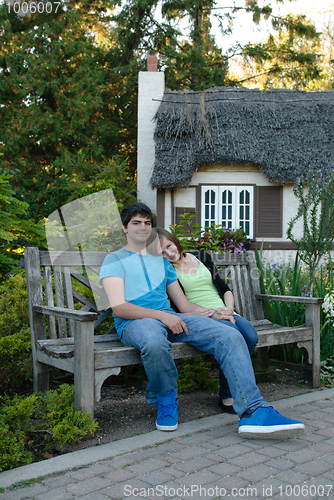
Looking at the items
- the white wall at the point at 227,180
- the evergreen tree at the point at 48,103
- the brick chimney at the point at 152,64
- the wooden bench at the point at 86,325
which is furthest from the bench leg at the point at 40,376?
the evergreen tree at the point at 48,103

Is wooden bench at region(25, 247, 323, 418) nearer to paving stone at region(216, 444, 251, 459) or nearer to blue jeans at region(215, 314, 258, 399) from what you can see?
blue jeans at region(215, 314, 258, 399)

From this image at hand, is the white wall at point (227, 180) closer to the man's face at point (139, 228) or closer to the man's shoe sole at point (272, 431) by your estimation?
the man's face at point (139, 228)

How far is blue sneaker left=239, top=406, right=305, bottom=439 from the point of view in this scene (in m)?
2.60

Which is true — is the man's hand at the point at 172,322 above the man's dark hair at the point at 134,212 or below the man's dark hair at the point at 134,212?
below

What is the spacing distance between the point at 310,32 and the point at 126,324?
19170 mm

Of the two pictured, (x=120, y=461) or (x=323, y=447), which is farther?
(x=323, y=447)

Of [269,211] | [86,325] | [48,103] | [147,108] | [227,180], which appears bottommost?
[86,325]

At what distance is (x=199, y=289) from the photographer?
3.64m

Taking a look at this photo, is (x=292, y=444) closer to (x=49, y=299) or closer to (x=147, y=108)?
(x=49, y=299)

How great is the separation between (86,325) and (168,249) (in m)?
1.06

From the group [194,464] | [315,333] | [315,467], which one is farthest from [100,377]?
[315,333]

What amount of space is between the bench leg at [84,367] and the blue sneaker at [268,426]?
0.92 metres

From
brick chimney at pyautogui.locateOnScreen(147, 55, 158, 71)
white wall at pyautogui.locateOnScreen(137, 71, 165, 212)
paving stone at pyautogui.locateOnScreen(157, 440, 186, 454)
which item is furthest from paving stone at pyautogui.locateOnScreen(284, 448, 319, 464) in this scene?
brick chimney at pyautogui.locateOnScreen(147, 55, 158, 71)

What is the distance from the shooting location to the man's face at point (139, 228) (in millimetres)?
3344
